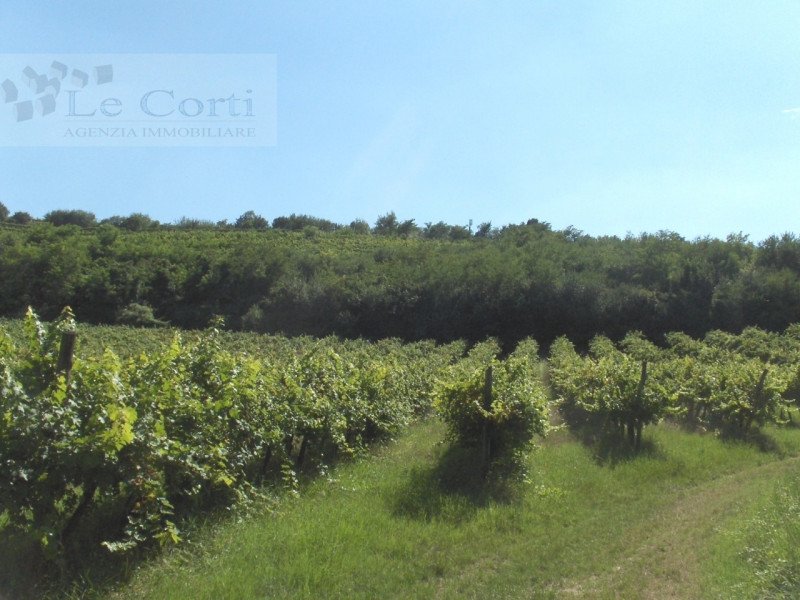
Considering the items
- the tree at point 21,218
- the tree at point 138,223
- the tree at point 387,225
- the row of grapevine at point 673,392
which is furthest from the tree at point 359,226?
the row of grapevine at point 673,392

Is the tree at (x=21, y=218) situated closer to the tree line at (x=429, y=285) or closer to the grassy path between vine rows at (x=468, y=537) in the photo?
the tree line at (x=429, y=285)

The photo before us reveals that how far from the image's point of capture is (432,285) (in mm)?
45438

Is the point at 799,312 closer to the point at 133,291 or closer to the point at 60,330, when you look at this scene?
the point at 60,330

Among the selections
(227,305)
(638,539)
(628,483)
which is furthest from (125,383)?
(227,305)

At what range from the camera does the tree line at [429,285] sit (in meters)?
40.9

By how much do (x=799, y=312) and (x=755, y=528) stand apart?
3725 cm

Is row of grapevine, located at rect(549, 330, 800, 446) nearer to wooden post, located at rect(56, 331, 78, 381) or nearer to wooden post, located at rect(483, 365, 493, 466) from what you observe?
wooden post, located at rect(483, 365, 493, 466)

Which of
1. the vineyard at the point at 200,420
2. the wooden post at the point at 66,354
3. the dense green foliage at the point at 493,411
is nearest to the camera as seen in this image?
the vineyard at the point at 200,420

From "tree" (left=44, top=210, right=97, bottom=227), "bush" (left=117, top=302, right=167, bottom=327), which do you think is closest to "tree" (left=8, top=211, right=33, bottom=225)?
"tree" (left=44, top=210, right=97, bottom=227)

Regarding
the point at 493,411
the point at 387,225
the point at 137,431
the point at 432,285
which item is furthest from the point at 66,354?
the point at 387,225

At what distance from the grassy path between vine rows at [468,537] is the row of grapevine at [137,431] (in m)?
0.62

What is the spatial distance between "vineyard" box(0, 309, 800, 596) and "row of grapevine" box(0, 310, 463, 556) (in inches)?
0.6

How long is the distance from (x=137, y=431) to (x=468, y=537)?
13.3ft

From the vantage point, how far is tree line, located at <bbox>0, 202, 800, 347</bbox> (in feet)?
134
